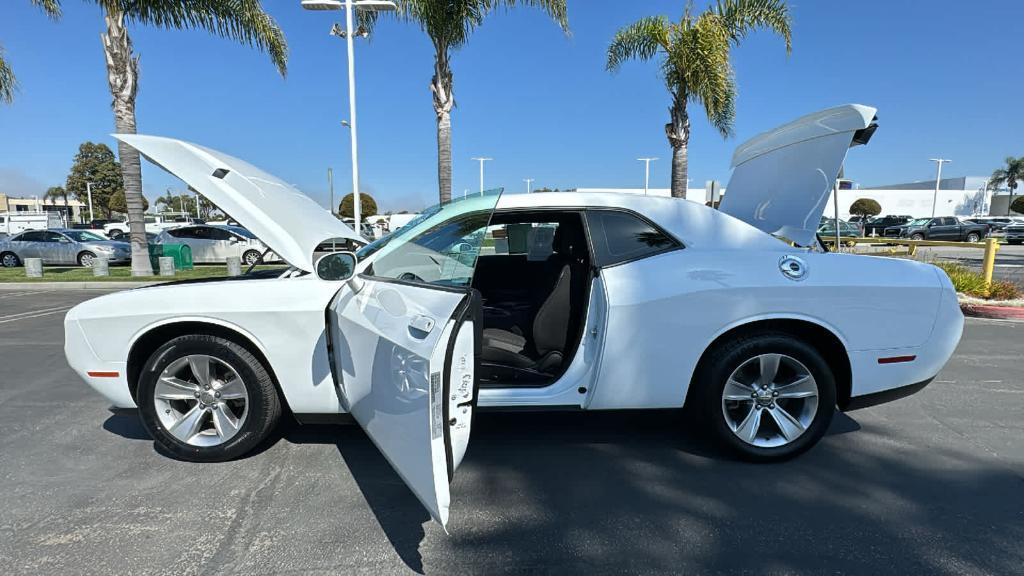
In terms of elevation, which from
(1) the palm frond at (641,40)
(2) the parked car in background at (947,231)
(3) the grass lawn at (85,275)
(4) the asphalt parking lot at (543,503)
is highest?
(1) the palm frond at (641,40)

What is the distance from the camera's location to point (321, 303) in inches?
110

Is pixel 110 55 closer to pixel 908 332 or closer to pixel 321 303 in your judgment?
pixel 321 303

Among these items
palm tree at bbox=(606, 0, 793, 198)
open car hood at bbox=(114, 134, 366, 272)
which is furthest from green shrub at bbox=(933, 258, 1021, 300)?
open car hood at bbox=(114, 134, 366, 272)

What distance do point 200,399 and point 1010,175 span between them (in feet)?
287

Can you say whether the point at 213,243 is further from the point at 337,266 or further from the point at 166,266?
the point at 337,266

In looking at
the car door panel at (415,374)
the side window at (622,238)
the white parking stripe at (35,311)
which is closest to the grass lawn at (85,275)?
the white parking stripe at (35,311)

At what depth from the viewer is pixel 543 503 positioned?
2623 mm

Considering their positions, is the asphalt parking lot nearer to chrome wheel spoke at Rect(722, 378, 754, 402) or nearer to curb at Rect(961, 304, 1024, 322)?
chrome wheel spoke at Rect(722, 378, 754, 402)

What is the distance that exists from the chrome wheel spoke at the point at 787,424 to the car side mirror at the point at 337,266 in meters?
2.55

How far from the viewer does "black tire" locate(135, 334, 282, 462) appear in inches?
114

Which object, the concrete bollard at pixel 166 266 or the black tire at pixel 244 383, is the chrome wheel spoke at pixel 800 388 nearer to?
the black tire at pixel 244 383

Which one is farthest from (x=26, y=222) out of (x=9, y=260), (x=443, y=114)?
(x=443, y=114)

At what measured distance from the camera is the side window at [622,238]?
290 cm

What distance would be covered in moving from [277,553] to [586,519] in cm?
144
